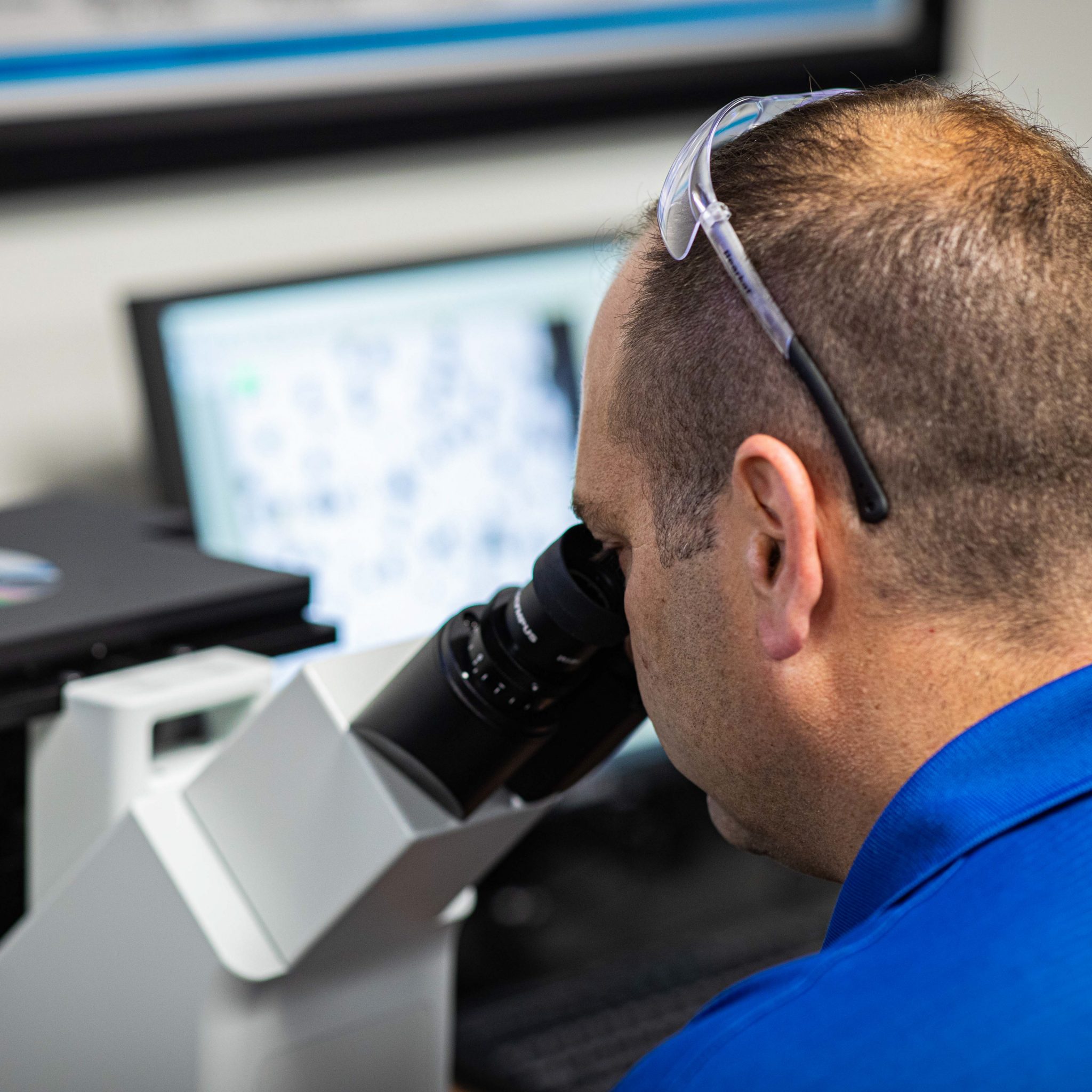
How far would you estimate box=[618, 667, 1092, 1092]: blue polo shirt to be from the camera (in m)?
0.42

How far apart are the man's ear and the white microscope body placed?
0.72ft

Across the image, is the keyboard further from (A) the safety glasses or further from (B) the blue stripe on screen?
(B) the blue stripe on screen

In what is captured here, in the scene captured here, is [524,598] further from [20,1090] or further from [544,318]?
[544,318]

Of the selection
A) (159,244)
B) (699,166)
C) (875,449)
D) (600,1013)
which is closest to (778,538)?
(875,449)

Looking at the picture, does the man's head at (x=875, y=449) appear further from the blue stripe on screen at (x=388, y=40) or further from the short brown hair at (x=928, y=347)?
the blue stripe on screen at (x=388, y=40)

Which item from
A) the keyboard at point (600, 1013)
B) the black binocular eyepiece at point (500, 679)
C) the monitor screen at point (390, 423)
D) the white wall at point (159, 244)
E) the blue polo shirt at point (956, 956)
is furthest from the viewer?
the white wall at point (159, 244)

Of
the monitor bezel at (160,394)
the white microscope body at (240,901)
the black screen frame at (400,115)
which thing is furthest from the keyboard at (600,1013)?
the black screen frame at (400,115)

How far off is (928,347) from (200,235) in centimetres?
98

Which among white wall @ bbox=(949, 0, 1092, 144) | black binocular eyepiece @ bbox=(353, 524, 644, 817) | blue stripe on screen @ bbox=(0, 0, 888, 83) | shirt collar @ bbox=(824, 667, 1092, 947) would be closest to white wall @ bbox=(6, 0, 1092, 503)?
blue stripe on screen @ bbox=(0, 0, 888, 83)

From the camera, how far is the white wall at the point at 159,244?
1264 mm

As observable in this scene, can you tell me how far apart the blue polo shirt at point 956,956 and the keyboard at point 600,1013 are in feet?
1.72

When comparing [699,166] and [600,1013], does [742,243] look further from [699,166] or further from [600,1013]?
[600,1013]

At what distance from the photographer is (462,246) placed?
1300 mm

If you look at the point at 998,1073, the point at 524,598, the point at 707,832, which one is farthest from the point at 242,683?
the point at 707,832
